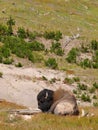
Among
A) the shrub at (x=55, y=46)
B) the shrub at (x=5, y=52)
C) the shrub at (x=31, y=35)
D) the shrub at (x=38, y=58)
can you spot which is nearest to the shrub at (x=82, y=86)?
the shrub at (x=38, y=58)

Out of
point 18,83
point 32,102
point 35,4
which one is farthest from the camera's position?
point 35,4

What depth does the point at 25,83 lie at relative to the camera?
53.8 metres

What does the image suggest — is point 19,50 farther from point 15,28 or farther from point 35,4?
point 35,4

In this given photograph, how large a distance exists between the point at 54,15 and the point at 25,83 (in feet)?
138

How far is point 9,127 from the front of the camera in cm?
1445

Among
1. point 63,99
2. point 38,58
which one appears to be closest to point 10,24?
point 38,58

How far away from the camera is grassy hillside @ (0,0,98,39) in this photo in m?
84.5

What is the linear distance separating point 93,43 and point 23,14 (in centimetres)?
1869

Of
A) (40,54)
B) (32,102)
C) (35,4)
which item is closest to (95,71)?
(40,54)

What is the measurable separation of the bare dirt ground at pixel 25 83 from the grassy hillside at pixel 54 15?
75.1 ft

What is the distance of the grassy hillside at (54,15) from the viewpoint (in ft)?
277

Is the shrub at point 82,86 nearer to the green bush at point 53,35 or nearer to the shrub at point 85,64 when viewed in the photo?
the shrub at point 85,64

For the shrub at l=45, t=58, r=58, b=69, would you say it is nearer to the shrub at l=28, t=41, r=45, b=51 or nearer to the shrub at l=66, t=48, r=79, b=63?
the shrub at l=66, t=48, r=79, b=63

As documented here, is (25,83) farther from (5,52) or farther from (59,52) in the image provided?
(59,52)
